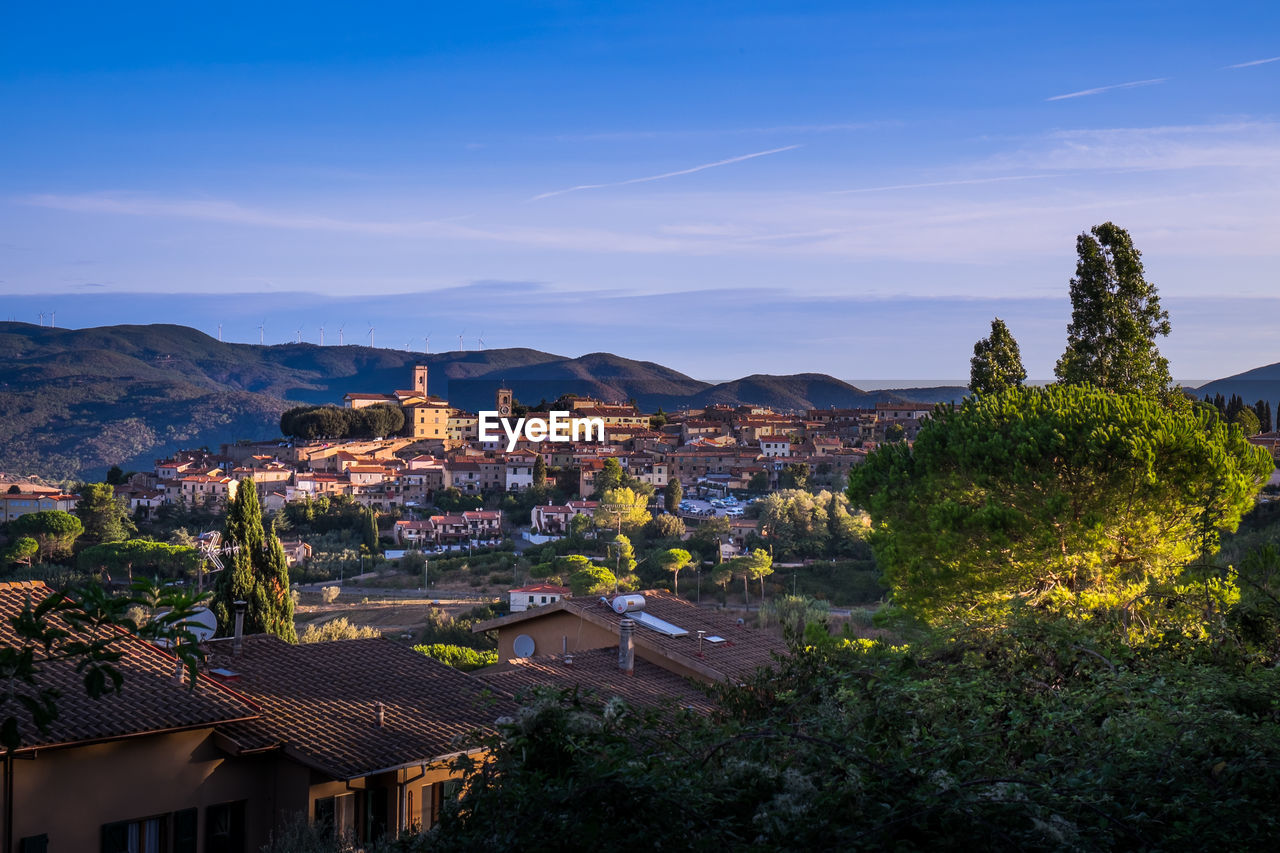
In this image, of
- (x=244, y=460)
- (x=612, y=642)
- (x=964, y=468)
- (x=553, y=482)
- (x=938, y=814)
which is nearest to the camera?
(x=938, y=814)

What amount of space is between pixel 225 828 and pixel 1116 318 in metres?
13.1

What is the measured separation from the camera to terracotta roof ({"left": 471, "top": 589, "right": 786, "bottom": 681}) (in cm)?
1287

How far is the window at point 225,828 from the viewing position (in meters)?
7.52

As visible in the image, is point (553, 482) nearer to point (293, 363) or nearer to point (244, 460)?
point (244, 460)

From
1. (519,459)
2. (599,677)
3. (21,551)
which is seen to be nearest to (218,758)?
(599,677)

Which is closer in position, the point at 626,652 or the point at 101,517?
the point at 626,652

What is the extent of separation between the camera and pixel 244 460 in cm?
7544

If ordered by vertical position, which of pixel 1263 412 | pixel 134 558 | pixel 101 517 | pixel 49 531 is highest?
pixel 1263 412

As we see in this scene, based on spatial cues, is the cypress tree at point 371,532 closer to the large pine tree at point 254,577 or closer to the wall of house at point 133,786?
the large pine tree at point 254,577

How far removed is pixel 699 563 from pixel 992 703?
40674 mm

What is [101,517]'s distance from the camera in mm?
49375

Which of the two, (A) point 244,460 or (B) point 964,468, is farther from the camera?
(A) point 244,460

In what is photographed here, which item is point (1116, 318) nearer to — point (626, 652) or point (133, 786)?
point (626, 652)

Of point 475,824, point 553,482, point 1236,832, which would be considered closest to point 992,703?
point 1236,832
